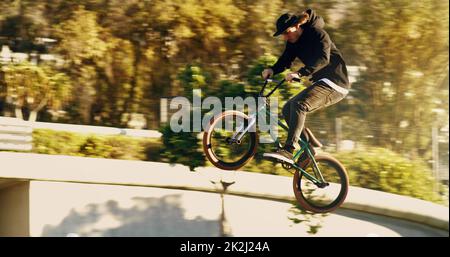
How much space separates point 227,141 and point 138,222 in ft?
12.0

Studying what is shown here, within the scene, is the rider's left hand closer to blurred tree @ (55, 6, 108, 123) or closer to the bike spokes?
the bike spokes

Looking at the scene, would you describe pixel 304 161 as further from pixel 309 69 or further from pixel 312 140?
pixel 309 69

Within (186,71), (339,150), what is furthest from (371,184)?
(186,71)

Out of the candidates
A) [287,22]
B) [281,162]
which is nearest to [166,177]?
[281,162]

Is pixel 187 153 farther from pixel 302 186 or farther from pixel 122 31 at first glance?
pixel 122 31

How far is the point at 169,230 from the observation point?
13.2 meters

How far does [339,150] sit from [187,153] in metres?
4.76

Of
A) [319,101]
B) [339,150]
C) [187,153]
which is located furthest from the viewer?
[339,150]

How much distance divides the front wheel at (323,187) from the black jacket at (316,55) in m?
1.24

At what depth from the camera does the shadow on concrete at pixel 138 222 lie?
1263 centimetres

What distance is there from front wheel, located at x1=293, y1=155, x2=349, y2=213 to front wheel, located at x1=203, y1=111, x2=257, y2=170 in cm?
86

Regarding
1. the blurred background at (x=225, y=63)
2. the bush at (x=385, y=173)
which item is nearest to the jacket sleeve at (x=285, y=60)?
the blurred background at (x=225, y=63)

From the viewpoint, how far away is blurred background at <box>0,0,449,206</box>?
15172mm

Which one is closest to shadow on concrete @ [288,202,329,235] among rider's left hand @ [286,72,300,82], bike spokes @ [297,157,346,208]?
bike spokes @ [297,157,346,208]
